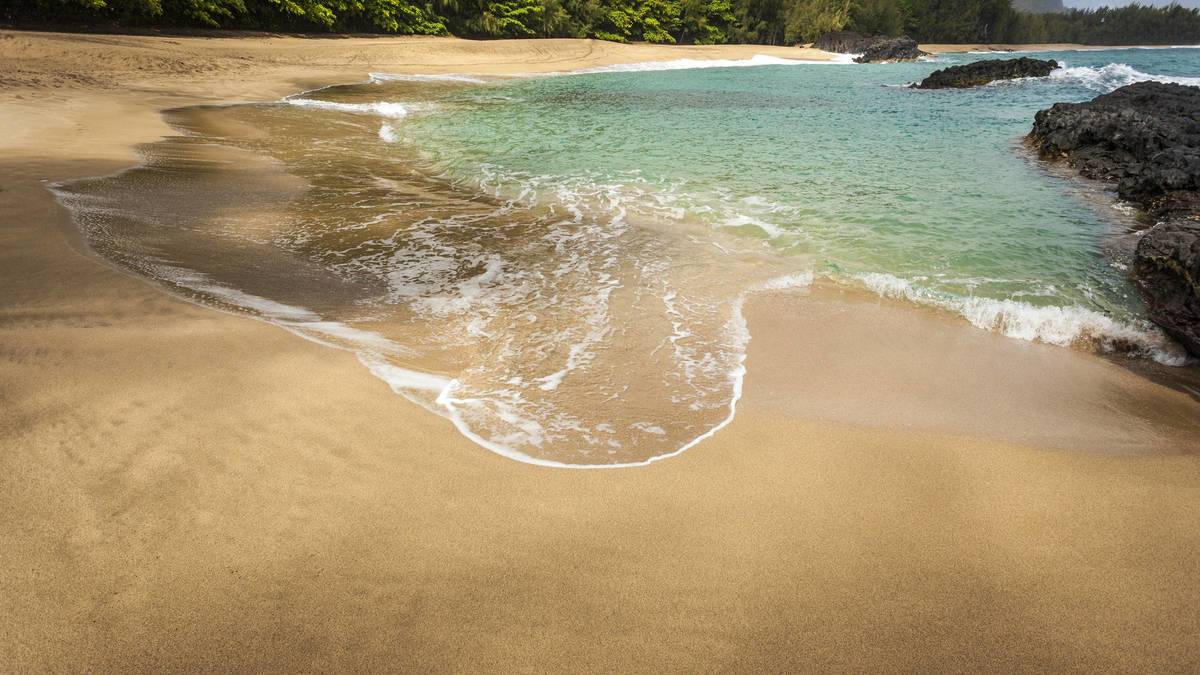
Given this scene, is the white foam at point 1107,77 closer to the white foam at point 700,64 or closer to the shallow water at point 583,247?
the white foam at point 700,64

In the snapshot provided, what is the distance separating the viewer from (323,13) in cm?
2623

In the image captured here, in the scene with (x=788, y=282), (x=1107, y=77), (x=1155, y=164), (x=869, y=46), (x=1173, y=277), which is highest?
(x=869, y=46)

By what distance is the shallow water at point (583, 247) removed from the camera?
3.23 meters

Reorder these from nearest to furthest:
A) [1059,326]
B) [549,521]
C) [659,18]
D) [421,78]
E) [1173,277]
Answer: [549,521], [1059,326], [1173,277], [421,78], [659,18]

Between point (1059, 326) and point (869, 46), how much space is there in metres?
54.5

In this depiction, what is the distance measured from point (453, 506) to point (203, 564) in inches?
31.9

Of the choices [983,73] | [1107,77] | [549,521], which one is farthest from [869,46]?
[549,521]

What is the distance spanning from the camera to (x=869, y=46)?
1905 inches

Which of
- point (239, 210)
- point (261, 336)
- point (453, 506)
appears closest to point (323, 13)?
point (239, 210)

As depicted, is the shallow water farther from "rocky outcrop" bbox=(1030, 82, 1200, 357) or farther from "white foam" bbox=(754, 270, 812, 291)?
"rocky outcrop" bbox=(1030, 82, 1200, 357)

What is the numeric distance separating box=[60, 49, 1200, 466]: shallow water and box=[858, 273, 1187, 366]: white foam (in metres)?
0.02

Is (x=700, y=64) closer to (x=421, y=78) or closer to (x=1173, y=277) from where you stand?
(x=421, y=78)

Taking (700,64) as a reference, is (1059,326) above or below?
below

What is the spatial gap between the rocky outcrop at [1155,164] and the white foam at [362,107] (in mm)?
13583
